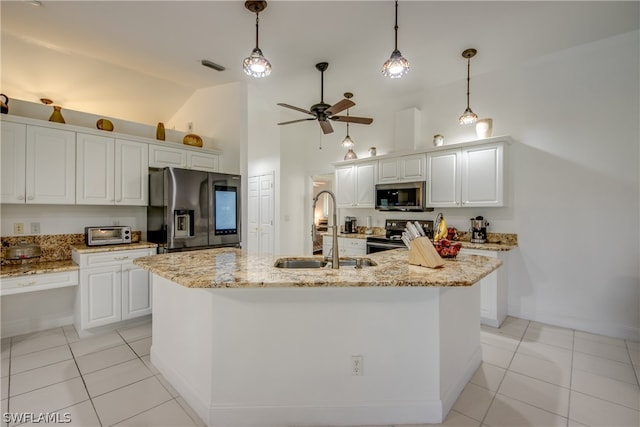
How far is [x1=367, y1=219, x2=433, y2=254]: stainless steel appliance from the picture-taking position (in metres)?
4.08

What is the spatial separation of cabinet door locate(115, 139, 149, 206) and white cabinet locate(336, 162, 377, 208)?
2854 millimetres

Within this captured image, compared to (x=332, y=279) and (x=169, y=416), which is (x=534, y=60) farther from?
(x=169, y=416)

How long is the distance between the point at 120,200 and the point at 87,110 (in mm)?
1942

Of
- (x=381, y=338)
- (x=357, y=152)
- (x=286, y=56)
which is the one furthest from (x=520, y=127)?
(x=381, y=338)

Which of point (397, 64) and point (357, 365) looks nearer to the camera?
point (357, 365)

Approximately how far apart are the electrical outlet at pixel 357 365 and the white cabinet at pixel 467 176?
105 inches

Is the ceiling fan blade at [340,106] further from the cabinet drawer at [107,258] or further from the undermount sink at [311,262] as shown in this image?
the cabinet drawer at [107,258]

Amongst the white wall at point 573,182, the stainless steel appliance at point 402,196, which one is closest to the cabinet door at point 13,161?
the stainless steel appliance at point 402,196

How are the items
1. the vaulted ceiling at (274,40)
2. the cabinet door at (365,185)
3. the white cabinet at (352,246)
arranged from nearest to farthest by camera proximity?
the vaulted ceiling at (274,40)
the white cabinet at (352,246)
the cabinet door at (365,185)

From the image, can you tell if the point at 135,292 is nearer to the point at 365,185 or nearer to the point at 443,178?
the point at 365,185

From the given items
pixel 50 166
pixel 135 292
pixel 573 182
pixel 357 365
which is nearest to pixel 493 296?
pixel 573 182

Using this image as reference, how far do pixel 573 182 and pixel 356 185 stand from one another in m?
2.72

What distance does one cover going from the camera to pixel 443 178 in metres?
3.87

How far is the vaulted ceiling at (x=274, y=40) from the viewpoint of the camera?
255 centimetres
